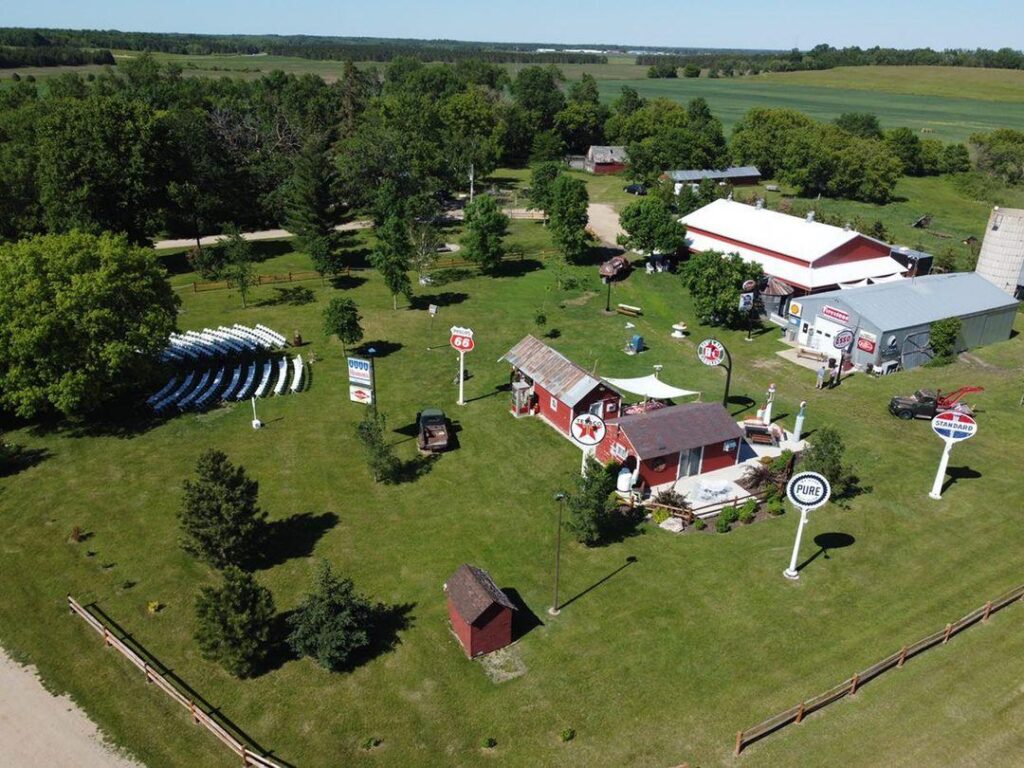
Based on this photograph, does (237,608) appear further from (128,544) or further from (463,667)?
(128,544)

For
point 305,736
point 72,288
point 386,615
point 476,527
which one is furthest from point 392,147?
point 305,736

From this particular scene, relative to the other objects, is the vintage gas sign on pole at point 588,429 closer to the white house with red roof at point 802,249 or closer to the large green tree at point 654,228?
the white house with red roof at point 802,249

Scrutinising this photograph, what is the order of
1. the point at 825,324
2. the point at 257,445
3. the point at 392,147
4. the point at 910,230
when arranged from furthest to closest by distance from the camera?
the point at 910,230
the point at 392,147
the point at 825,324
the point at 257,445

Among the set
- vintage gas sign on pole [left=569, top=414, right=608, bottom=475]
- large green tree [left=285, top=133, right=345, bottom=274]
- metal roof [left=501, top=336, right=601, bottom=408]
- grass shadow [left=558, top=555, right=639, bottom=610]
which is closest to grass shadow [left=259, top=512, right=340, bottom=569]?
grass shadow [left=558, top=555, right=639, bottom=610]

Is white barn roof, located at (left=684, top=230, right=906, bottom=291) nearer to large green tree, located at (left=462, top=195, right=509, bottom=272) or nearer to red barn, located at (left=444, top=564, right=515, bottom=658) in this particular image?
large green tree, located at (left=462, top=195, right=509, bottom=272)

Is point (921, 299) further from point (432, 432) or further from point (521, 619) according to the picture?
point (521, 619)

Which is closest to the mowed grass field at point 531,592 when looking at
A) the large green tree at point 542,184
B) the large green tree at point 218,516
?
the large green tree at point 218,516
